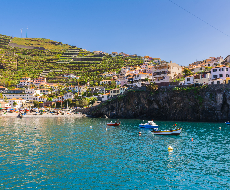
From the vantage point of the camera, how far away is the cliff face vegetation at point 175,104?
80.6 meters

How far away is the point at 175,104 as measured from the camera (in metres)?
89.1

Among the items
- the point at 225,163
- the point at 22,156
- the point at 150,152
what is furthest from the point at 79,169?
the point at 225,163

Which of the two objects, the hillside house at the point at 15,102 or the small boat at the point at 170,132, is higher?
the hillside house at the point at 15,102

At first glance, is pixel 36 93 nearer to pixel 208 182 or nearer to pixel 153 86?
pixel 153 86

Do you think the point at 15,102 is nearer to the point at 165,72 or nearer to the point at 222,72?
the point at 165,72

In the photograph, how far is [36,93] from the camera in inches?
6467

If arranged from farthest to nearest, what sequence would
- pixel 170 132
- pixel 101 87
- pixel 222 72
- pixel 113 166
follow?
pixel 101 87 < pixel 222 72 < pixel 170 132 < pixel 113 166

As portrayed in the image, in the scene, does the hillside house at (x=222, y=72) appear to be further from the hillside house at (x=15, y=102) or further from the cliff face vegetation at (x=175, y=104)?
the hillside house at (x=15, y=102)

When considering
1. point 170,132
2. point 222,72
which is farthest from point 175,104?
point 170,132

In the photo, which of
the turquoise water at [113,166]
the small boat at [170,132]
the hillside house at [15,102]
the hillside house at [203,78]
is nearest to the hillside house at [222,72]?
the hillside house at [203,78]

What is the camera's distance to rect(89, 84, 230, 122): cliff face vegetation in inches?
3172

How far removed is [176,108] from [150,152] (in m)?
58.6

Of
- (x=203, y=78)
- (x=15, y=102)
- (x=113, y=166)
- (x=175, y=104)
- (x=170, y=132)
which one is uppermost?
(x=203, y=78)

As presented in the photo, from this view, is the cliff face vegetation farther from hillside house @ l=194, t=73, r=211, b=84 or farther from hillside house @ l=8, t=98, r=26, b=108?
hillside house @ l=8, t=98, r=26, b=108
